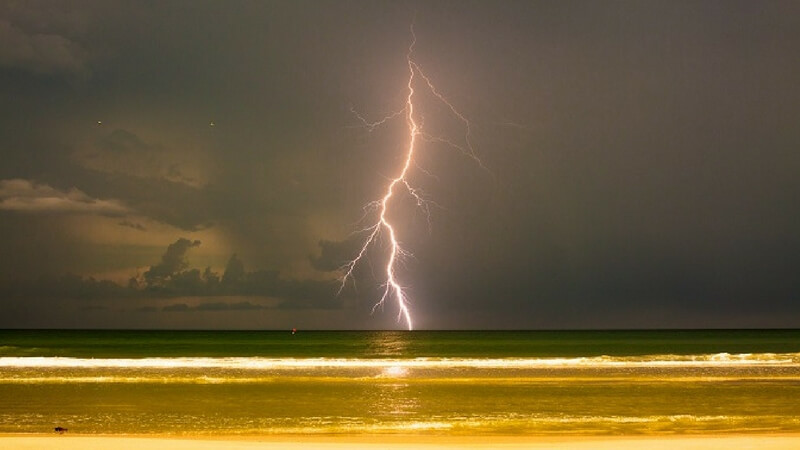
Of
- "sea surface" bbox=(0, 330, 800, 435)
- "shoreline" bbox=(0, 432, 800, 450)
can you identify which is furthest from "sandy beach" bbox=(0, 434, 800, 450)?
"sea surface" bbox=(0, 330, 800, 435)

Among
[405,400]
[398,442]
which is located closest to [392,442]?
[398,442]

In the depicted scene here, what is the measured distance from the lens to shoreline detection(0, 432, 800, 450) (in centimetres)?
1742

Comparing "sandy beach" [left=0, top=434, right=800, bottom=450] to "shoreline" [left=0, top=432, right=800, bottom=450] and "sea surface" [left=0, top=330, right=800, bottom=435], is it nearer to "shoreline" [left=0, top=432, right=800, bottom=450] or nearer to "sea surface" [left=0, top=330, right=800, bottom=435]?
"shoreline" [left=0, top=432, right=800, bottom=450]

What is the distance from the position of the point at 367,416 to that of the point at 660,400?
988cm

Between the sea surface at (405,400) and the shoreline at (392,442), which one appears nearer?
the shoreline at (392,442)

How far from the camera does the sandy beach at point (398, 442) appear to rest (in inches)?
684

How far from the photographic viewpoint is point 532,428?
68.8ft

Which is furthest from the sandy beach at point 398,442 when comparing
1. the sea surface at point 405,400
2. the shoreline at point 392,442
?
the sea surface at point 405,400

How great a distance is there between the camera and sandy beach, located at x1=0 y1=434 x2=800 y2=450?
1738cm

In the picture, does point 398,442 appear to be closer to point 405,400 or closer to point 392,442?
point 392,442

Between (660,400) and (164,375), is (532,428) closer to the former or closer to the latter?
(660,400)

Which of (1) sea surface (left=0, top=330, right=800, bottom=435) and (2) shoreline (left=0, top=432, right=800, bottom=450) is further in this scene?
(1) sea surface (left=0, top=330, right=800, bottom=435)

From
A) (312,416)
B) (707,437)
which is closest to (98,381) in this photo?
(312,416)

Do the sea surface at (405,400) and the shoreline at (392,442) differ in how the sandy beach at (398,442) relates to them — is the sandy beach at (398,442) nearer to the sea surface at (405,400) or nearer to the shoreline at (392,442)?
the shoreline at (392,442)
